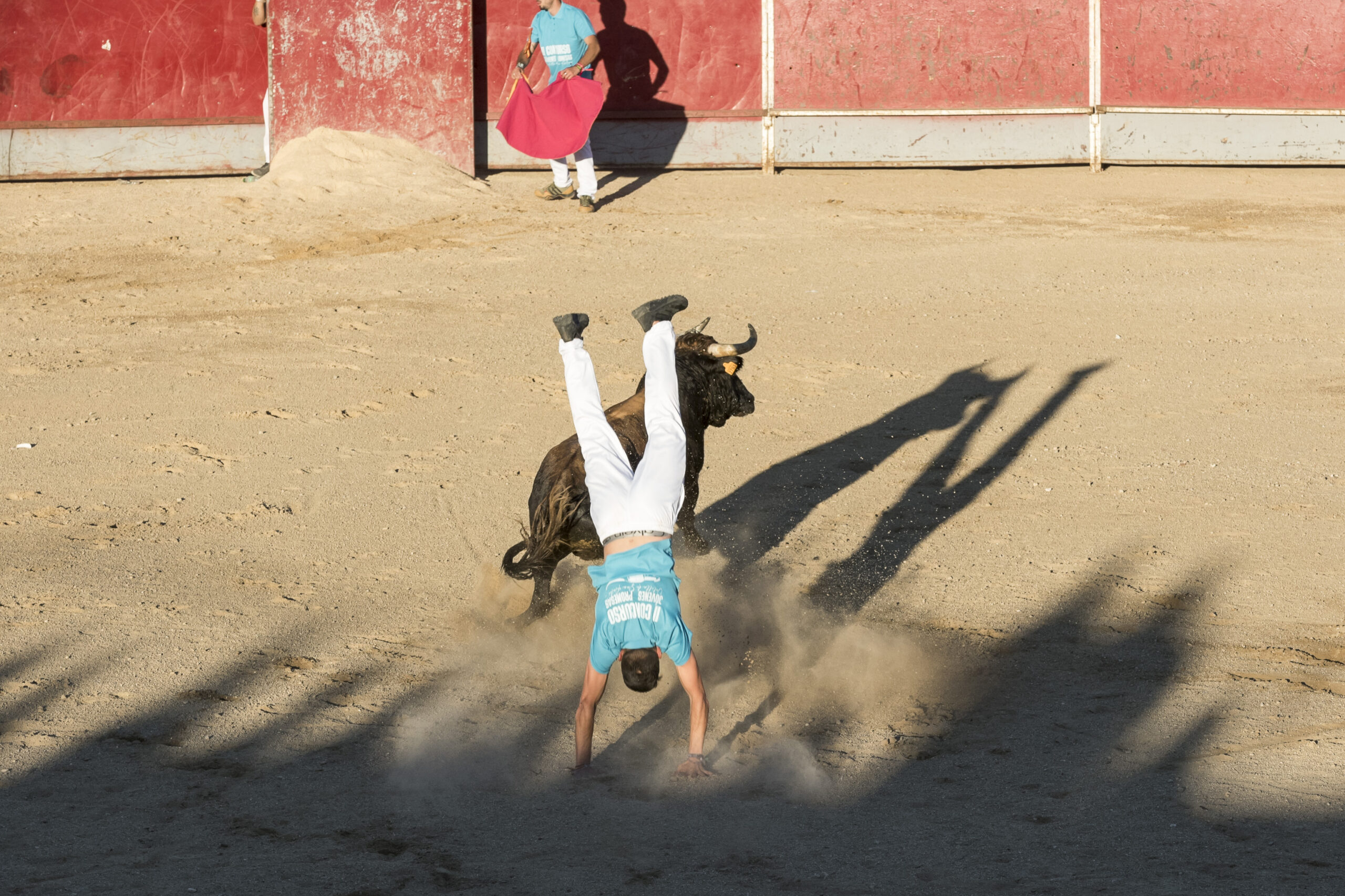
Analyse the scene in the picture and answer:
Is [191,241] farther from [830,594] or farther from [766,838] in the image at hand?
[766,838]

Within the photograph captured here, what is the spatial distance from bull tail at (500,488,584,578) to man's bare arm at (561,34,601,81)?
796 cm

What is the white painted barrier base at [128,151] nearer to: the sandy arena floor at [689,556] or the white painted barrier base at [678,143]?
the sandy arena floor at [689,556]

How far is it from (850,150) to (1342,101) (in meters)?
5.13

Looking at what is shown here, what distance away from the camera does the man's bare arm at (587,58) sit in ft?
42.5

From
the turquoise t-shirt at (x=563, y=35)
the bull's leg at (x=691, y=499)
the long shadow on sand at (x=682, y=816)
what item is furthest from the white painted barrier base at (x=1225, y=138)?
the long shadow on sand at (x=682, y=816)

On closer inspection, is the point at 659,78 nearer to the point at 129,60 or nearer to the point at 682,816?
the point at 129,60

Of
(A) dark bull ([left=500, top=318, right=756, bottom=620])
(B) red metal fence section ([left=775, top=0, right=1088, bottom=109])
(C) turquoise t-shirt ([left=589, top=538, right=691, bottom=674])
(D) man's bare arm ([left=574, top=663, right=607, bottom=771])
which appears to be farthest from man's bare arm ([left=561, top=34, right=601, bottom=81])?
(D) man's bare arm ([left=574, top=663, right=607, bottom=771])

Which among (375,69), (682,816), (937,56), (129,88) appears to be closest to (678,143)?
(937,56)

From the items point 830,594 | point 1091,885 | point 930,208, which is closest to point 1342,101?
point 930,208

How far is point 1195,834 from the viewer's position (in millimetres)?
4406

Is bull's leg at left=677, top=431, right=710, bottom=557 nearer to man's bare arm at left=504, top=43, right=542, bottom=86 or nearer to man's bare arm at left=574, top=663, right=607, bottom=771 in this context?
man's bare arm at left=574, top=663, right=607, bottom=771

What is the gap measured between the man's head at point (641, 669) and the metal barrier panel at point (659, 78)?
10459mm

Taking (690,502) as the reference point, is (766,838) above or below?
below

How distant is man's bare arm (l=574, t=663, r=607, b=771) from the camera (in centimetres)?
497
